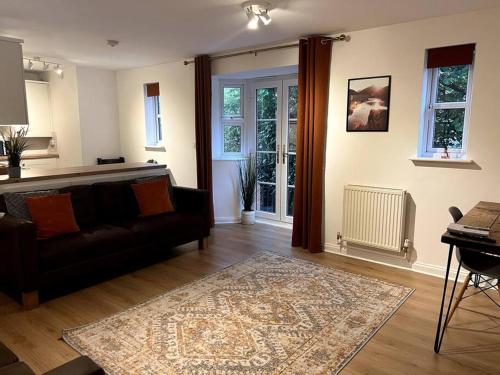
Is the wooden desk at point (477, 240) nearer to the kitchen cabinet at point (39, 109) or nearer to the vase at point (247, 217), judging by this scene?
the vase at point (247, 217)

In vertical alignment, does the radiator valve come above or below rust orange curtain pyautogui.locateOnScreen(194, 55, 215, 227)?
below

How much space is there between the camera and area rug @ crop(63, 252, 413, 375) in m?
2.17

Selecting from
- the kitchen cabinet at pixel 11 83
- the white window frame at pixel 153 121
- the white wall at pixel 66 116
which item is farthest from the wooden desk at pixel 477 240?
the white wall at pixel 66 116

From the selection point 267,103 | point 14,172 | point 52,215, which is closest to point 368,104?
point 267,103

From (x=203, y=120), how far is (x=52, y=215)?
8.05ft

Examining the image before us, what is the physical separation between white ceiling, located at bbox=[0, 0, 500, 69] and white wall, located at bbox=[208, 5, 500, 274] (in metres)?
0.18

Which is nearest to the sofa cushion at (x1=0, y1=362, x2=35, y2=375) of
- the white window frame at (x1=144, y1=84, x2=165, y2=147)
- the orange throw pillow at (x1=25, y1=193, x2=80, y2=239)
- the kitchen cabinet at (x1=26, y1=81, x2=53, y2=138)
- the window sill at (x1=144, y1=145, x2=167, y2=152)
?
the orange throw pillow at (x1=25, y1=193, x2=80, y2=239)

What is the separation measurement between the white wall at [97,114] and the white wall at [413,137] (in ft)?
11.2

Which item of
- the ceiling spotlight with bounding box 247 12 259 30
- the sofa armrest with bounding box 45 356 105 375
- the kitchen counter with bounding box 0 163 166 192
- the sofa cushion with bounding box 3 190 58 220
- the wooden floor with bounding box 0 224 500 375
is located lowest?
the wooden floor with bounding box 0 224 500 375

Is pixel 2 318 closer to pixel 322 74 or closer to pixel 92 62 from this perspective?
pixel 322 74

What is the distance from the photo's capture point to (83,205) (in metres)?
3.54

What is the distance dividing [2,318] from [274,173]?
369 cm

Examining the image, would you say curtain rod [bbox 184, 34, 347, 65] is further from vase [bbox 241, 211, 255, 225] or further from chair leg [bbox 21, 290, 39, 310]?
chair leg [bbox 21, 290, 39, 310]

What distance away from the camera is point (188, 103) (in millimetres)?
5254
